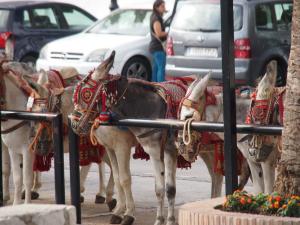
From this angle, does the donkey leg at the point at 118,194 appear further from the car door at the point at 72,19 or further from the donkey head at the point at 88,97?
the car door at the point at 72,19

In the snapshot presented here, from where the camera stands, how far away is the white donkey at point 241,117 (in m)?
10.2

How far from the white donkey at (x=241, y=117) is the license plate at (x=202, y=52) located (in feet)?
36.7

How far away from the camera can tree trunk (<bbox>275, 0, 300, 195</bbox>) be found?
7297 mm

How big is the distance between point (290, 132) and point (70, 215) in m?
1.38

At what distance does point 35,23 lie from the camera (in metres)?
27.3

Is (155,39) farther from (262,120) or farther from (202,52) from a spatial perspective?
(262,120)

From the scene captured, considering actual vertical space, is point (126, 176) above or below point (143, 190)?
above

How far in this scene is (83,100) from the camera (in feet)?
35.0

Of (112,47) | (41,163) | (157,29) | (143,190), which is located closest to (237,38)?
(157,29)

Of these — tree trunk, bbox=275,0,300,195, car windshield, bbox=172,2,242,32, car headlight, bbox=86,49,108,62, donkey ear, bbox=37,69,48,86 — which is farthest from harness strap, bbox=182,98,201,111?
car headlight, bbox=86,49,108,62

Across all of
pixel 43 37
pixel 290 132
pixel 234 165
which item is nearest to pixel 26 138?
pixel 234 165

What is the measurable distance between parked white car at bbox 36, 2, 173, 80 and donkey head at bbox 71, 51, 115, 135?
40.9 ft

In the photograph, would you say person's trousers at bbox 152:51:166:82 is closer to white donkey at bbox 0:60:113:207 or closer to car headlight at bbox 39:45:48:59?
car headlight at bbox 39:45:48:59

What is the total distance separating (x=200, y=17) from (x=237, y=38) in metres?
0.96
